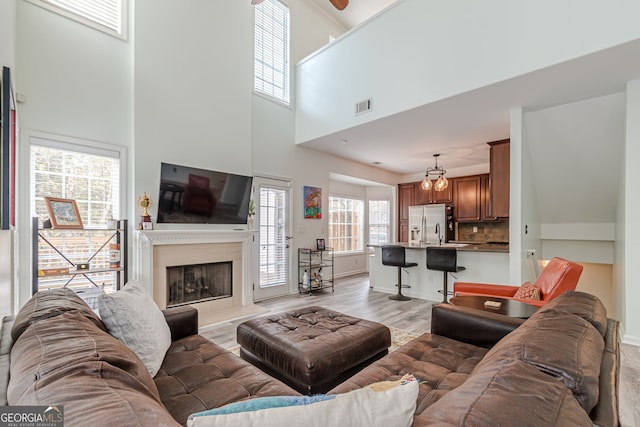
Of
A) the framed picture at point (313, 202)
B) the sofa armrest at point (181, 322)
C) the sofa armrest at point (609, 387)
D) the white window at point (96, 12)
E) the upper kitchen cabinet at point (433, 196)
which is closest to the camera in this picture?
the sofa armrest at point (609, 387)

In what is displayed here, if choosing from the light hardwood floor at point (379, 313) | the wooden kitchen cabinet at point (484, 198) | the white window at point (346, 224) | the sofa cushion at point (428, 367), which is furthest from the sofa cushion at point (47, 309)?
the wooden kitchen cabinet at point (484, 198)

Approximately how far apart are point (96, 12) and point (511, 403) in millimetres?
4888

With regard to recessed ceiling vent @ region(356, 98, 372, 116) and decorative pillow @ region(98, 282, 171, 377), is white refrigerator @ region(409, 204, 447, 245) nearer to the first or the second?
recessed ceiling vent @ region(356, 98, 372, 116)

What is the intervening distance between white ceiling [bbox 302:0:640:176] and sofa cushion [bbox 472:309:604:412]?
8.97 feet

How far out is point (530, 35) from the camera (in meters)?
2.95

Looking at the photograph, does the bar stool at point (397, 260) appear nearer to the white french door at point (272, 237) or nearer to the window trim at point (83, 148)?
the white french door at point (272, 237)

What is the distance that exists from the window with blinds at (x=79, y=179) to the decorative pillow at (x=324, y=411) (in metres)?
3.51

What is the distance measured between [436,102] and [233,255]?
3.45 meters

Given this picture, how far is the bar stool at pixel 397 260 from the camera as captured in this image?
200 inches

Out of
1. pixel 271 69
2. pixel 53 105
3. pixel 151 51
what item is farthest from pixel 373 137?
pixel 53 105

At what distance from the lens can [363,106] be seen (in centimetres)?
441

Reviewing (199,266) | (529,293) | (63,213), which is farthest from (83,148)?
(529,293)

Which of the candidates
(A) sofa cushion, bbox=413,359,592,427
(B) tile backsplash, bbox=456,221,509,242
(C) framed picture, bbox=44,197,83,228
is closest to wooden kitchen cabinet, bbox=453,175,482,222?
(B) tile backsplash, bbox=456,221,509,242

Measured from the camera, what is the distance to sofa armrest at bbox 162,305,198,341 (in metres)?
2.11
